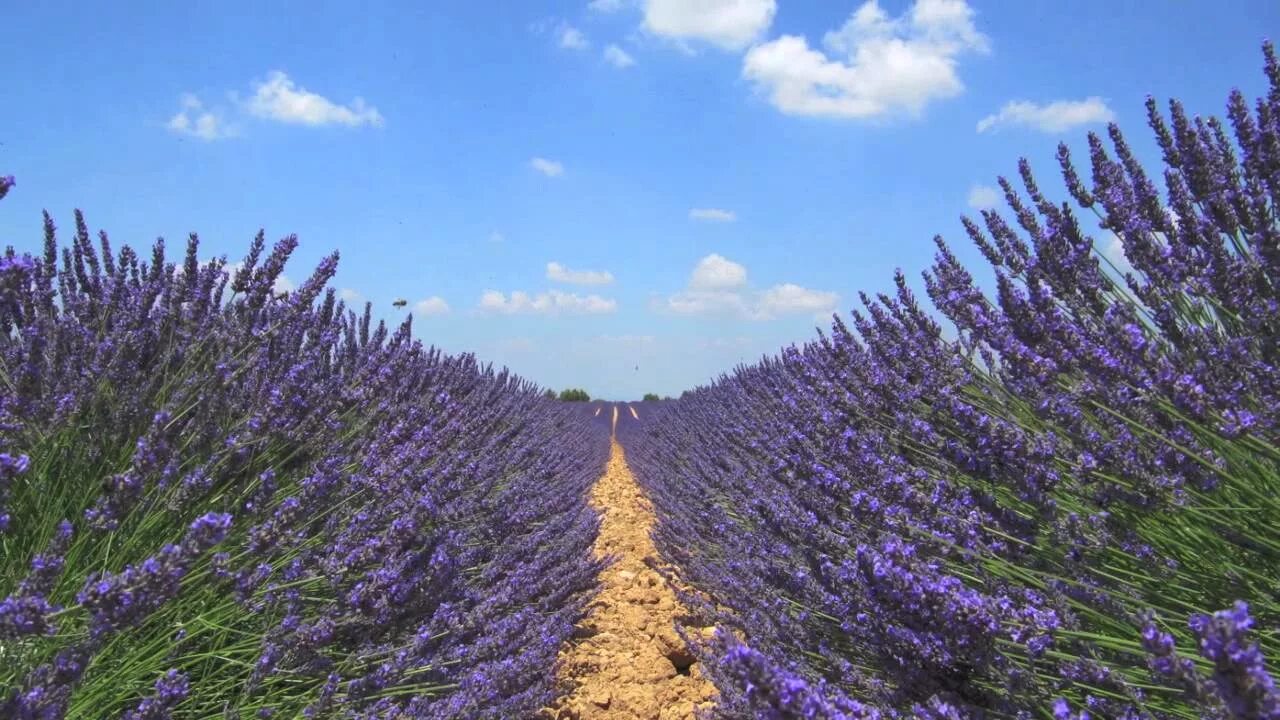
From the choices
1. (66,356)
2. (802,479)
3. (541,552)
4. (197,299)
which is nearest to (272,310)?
(197,299)

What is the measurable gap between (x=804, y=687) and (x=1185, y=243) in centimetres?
150

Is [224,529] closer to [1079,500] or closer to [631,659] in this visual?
[1079,500]

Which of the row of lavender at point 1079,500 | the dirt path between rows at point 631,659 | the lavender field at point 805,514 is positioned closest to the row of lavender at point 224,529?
the lavender field at point 805,514

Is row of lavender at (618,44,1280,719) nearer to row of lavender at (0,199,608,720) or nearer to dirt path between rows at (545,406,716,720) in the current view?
dirt path between rows at (545,406,716,720)

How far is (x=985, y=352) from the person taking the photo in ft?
8.46

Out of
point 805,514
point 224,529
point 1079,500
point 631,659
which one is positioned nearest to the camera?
point 224,529

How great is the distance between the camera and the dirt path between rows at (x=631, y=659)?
324 cm

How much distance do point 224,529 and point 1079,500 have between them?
1.73 meters

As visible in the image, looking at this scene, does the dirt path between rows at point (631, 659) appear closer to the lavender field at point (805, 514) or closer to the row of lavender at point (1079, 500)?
the lavender field at point (805, 514)

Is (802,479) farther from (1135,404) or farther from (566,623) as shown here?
(1135,404)

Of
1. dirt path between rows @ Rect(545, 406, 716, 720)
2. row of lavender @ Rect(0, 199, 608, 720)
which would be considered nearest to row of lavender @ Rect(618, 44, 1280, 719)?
Result: dirt path between rows @ Rect(545, 406, 716, 720)

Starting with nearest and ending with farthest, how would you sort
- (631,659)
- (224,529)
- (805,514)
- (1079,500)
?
(224,529)
(1079,500)
(805,514)
(631,659)

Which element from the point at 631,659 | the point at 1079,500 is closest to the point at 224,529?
the point at 1079,500

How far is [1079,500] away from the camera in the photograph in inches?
75.1
